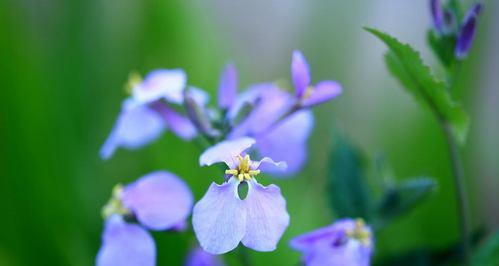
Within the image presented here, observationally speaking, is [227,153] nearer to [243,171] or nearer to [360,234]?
[243,171]

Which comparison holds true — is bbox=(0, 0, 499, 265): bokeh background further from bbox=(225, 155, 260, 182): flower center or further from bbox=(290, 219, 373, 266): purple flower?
bbox=(225, 155, 260, 182): flower center

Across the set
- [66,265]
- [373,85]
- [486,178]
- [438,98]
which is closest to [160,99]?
[438,98]

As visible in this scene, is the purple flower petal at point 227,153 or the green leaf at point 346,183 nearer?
the purple flower petal at point 227,153

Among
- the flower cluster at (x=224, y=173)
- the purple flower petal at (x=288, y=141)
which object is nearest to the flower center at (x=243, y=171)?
the flower cluster at (x=224, y=173)

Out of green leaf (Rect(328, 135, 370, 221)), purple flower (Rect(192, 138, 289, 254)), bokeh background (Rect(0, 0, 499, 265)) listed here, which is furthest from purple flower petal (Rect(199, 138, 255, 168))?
bokeh background (Rect(0, 0, 499, 265))

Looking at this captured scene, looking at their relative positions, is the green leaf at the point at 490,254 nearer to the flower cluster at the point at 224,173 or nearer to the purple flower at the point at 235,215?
the flower cluster at the point at 224,173

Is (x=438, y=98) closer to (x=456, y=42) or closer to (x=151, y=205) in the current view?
(x=456, y=42)

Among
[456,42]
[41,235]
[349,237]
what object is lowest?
[349,237]
